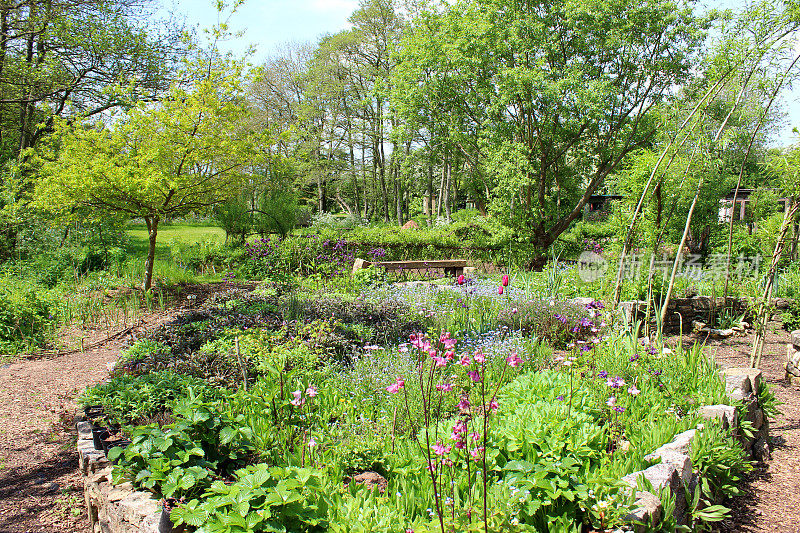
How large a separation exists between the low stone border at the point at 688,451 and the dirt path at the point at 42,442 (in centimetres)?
269

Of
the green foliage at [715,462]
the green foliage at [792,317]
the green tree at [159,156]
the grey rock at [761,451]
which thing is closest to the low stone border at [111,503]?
the green foliage at [715,462]

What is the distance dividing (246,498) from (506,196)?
38.8 feet

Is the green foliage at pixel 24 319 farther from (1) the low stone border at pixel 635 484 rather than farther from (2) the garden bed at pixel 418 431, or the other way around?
(1) the low stone border at pixel 635 484

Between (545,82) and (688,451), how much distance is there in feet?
34.8

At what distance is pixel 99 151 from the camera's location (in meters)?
7.04

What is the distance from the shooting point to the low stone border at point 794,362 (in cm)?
457

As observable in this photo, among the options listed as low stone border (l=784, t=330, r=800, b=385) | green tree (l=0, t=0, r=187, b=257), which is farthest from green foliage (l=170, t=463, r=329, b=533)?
green tree (l=0, t=0, r=187, b=257)

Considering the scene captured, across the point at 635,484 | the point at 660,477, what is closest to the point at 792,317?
the point at 660,477

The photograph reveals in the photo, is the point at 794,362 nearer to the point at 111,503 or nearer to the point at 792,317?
the point at 792,317

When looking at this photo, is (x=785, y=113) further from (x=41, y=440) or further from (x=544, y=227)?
(x=41, y=440)

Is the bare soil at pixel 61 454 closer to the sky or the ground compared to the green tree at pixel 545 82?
closer to the ground

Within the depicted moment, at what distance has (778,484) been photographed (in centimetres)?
289

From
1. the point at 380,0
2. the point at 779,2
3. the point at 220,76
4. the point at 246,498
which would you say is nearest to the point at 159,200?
the point at 220,76

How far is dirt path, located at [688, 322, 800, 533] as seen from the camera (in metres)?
2.50
